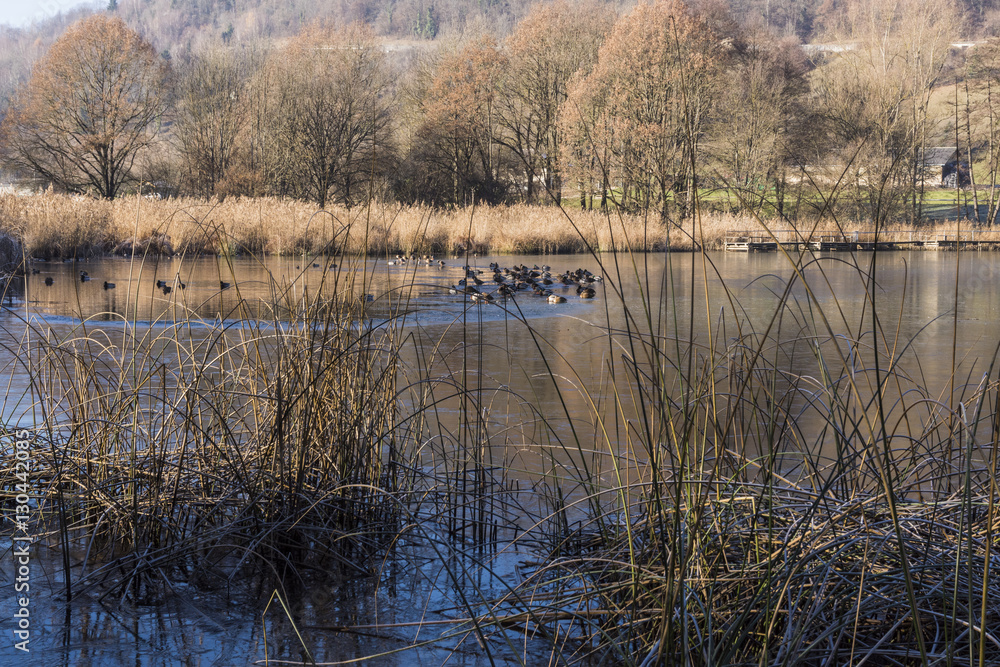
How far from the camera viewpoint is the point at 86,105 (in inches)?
1009

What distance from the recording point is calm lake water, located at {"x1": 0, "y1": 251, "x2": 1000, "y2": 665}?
182 cm

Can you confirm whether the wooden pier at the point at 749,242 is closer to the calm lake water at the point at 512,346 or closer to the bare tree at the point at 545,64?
the calm lake water at the point at 512,346

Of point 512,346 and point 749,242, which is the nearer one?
point 512,346

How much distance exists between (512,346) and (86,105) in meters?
24.0

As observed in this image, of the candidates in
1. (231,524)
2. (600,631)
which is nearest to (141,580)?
(231,524)

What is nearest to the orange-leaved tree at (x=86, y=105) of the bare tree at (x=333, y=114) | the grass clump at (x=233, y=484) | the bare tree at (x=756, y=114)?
the bare tree at (x=333, y=114)

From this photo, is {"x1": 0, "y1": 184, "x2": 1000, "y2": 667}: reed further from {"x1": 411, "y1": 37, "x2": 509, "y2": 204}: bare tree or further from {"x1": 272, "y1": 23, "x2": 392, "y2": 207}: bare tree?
{"x1": 272, "y1": 23, "x2": 392, "y2": 207}: bare tree

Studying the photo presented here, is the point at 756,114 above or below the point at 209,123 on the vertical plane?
above

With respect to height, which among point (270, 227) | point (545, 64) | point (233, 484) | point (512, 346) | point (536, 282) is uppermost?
point (545, 64)

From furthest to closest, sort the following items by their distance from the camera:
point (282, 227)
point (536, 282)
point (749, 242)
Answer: point (749, 242), point (282, 227), point (536, 282)

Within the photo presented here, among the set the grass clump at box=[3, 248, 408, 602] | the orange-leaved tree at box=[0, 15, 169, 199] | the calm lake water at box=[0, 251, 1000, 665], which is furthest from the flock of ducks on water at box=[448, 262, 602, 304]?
the orange-leaved tree at box=[0, 15, 169, 199]

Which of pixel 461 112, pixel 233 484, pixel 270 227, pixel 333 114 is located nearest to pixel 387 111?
pixel 333 114

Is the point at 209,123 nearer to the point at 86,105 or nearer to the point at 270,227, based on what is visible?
the point at 86,105

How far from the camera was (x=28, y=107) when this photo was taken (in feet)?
83.3
